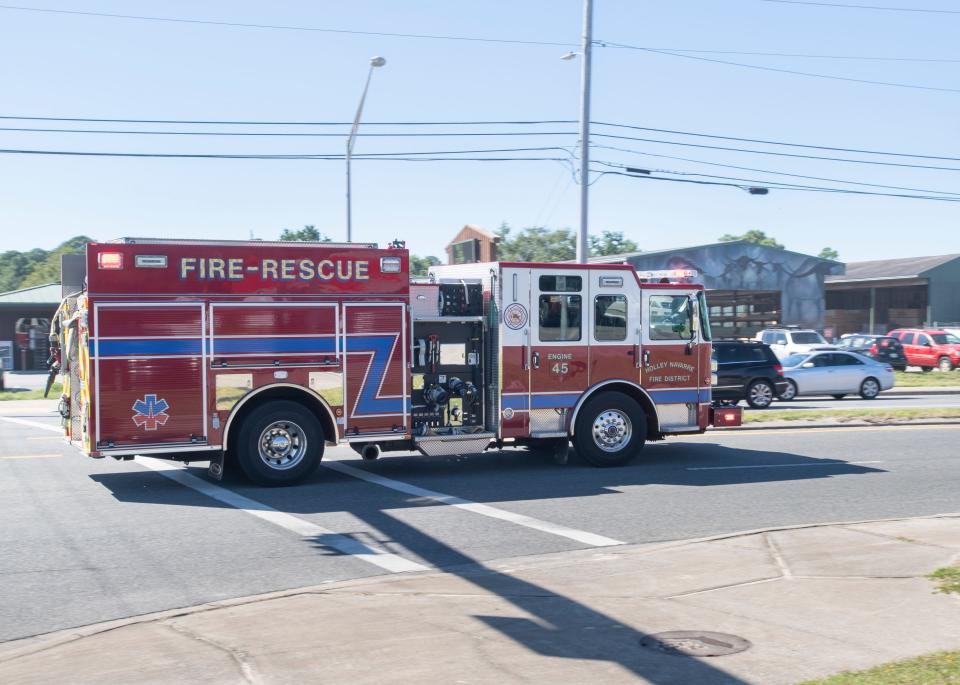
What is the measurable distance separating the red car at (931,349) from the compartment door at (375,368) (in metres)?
34.4

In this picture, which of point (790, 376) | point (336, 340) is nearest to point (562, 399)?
point (336, 340)

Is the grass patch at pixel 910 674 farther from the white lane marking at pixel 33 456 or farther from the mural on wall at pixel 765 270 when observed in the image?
the mural on wall at pixel 765 270

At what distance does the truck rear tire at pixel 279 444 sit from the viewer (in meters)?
12.3

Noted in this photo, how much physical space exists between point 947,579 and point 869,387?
2247cm

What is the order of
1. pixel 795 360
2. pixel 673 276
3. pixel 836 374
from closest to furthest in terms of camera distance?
pixel 673 276 → pixel 795 360 → pixel 836 374

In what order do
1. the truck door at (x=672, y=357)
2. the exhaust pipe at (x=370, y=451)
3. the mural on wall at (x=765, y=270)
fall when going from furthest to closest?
the mural on wall at (x=765, y=270) < the truck door at (x=672, y=357) < the exhaust pipe at (x=370, y=451)

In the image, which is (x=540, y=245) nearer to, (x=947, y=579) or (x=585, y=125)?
(x=585, y=125)

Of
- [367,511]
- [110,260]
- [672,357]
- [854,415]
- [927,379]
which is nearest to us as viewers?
[367,511]

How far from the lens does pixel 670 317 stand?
1485 centimetres

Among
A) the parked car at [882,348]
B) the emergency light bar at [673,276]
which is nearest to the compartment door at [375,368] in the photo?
the emergency light bar at [673,276]

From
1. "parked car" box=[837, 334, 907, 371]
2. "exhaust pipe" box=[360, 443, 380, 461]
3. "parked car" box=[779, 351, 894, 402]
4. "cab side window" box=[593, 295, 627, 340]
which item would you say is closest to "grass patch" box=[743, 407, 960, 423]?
"parked car" box=[779, 351, 894, 402]

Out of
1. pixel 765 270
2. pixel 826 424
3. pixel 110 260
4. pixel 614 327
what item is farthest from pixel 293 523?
pixel 765 270

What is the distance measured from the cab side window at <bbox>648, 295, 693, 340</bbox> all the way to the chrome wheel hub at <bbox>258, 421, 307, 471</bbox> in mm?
5275

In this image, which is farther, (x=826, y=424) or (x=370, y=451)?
(x=826, y=424)
